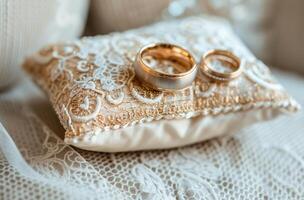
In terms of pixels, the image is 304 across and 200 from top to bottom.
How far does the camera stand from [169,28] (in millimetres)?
825

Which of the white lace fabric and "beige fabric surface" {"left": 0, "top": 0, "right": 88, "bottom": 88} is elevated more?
"beige fabric surface" {"left": 0, "top": 0, "right": 88, "bottom": 88}

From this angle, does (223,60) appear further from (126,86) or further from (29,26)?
(29,26)

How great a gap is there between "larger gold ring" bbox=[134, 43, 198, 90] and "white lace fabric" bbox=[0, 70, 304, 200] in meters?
0.13

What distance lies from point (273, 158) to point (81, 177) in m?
0.33

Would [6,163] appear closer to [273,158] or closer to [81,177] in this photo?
[81,177]

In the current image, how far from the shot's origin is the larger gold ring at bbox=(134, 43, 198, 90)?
661mm

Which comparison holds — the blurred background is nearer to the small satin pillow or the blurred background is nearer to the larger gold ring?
the small satin pillow

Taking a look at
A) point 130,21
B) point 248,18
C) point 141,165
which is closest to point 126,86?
point 141,165

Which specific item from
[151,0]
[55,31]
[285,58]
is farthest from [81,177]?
[285,58]

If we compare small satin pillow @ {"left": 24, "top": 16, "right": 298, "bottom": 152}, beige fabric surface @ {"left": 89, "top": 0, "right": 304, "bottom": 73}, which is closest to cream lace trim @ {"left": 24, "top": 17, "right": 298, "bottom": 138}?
small satin pillow @ {"left": 24, "top": 16, "right": 298, "bottom": 152}

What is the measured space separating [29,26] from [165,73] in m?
0.25

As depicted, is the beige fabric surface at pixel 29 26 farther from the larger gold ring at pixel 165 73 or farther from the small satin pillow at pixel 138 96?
the larger gold ring at pixel 165 73

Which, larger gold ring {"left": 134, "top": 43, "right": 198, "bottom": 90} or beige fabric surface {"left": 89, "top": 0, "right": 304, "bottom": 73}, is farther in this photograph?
beige fabric surface {"left": 89, "top": 0, "right": 304, "bottom": 73}

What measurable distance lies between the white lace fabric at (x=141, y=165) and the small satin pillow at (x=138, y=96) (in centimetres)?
3
